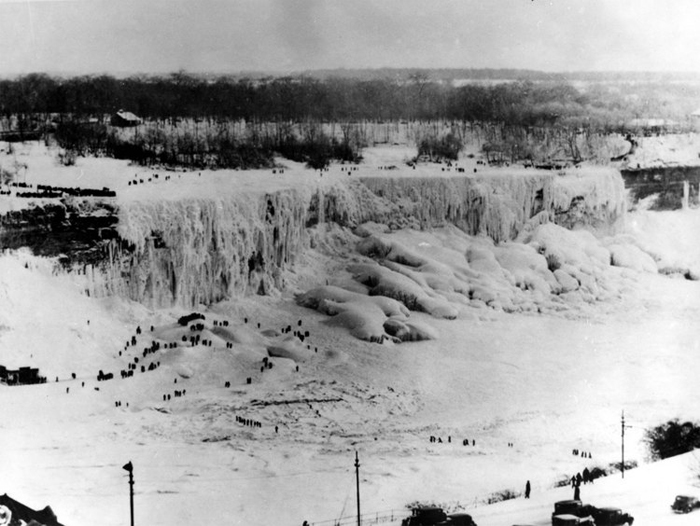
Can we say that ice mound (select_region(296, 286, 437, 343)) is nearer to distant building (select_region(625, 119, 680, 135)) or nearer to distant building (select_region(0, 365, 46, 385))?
distant building (select_region(0, 365, 46, 385))

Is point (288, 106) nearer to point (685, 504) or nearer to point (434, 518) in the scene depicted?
point (434, 518)

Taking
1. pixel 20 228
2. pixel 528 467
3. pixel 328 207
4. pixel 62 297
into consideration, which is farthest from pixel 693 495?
pixel 20 228

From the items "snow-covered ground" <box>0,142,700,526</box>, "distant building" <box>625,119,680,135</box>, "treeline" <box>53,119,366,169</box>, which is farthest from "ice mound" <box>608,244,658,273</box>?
"treeline" <box>53,119,366,169</box>

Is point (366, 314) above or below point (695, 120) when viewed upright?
below

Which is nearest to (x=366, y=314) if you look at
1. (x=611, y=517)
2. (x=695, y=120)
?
(x=611, y=517)

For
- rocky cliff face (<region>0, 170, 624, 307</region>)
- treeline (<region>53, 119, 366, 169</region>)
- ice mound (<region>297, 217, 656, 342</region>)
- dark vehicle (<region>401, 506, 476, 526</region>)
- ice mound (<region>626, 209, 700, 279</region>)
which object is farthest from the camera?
ice mound (<region>626, 209, 700, 279</region>)

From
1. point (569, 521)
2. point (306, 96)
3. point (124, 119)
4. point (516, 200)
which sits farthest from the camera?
point (516, 200)
